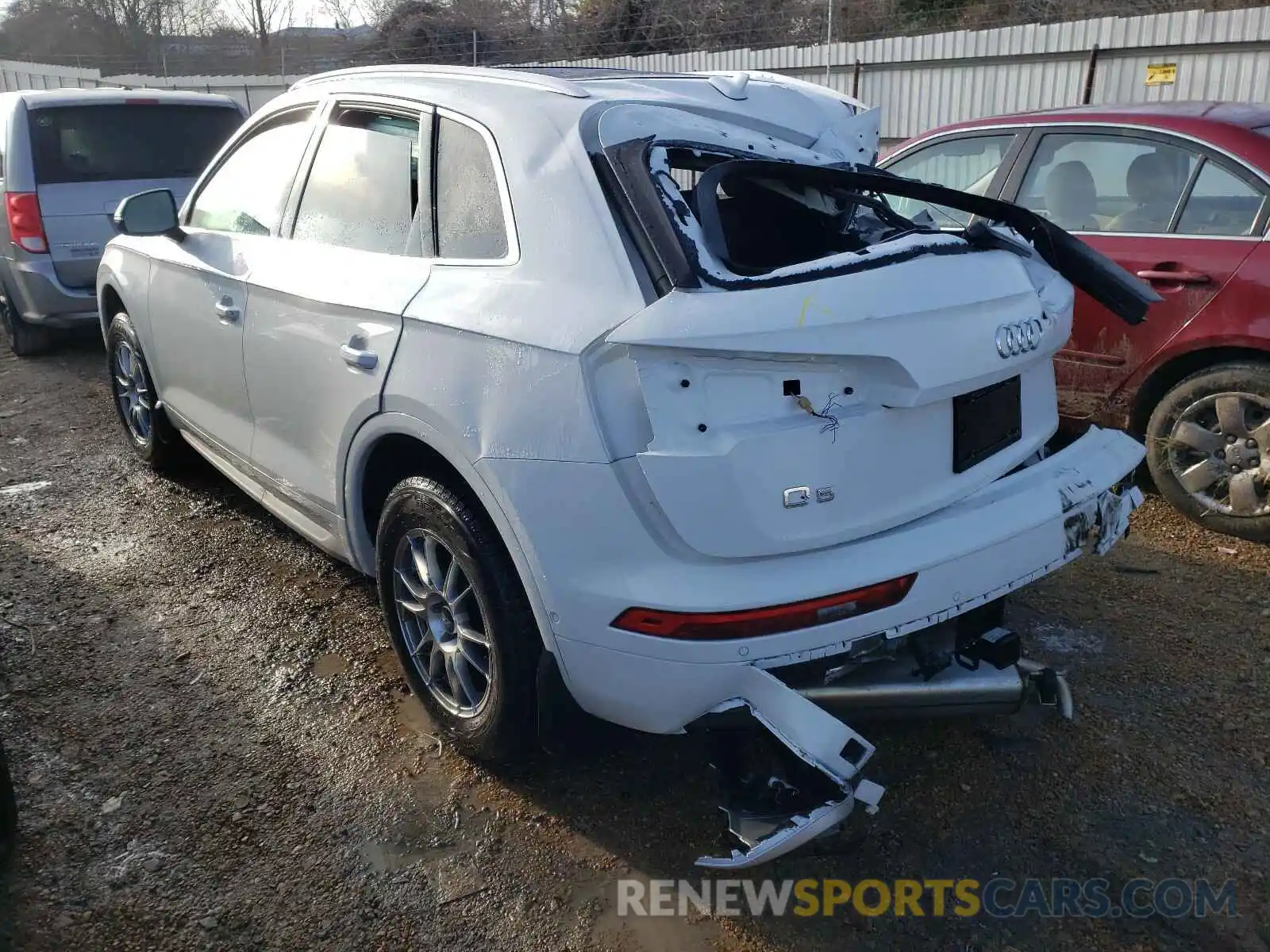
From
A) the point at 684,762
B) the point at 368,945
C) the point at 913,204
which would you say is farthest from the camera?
the point at 913,204

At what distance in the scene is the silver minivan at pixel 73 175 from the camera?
727cm

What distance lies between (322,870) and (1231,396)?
3868mm

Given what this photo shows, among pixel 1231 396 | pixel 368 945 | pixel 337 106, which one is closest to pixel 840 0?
pixel 1231 396

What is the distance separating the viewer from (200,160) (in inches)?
312

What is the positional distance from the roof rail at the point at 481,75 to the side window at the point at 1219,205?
295 cm

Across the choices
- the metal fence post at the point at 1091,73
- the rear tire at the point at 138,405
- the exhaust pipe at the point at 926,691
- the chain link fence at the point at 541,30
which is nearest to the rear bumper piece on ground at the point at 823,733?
the exhaust pipe at the point at 926,691

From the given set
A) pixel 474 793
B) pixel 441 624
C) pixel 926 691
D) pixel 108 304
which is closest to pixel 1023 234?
pixel 926 691

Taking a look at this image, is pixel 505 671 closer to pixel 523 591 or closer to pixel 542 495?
pixel 523 591

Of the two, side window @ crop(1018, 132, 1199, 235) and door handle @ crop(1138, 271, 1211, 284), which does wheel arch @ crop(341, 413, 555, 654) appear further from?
side window @ crop(1018, 132, 1199, 235)

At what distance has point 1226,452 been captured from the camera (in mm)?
4445

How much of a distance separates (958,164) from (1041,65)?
6040 millimetres

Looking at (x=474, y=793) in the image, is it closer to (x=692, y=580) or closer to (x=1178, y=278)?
(x=692, y=580)

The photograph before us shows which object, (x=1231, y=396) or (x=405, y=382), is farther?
(x=1231, y=396)

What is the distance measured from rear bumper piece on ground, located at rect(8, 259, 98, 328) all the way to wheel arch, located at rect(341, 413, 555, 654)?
5.03 m
